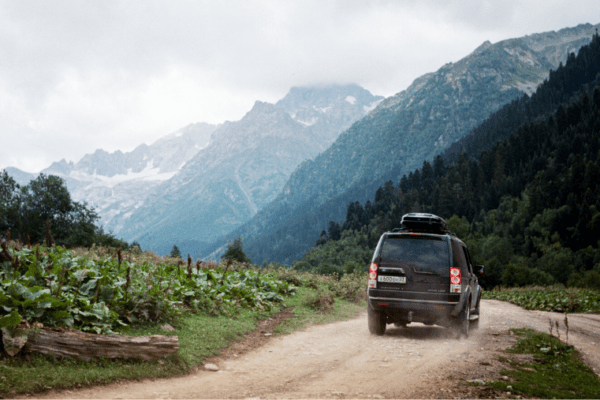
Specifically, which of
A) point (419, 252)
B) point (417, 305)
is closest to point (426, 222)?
point (419, 252)

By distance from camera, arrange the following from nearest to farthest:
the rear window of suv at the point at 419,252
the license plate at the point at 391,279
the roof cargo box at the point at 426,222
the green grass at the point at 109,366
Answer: the green grass at the point at 109,366
the rear window of suv at the point at 419,252
the license plate at the point at 391,279
the roof cargo box at the point at 426,222

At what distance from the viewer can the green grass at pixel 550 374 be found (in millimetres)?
6723

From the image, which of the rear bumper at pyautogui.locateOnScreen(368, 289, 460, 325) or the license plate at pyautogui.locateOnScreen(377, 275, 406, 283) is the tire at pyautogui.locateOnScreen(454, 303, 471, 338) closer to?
the rear bumper at pyautogui.locateOnScreen(368, 289, 460, 325)

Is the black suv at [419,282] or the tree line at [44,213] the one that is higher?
the tree line at [44,213]

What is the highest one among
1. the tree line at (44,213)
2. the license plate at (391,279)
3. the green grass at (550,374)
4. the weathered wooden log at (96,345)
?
the tree line at (44,213)

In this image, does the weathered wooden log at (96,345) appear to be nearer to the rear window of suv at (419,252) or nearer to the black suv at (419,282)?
the black suv at (419,282)

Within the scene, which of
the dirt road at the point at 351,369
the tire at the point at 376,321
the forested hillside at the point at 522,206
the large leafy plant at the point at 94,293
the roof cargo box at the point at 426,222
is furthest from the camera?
the forested hillside at the point at 522,206

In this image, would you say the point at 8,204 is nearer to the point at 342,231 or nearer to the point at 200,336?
the point at 200,336

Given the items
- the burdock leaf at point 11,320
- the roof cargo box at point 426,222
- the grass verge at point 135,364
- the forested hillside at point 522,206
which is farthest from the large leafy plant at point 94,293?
the forested hillside at point 522,206

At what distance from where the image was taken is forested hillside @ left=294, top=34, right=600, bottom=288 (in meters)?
81.9

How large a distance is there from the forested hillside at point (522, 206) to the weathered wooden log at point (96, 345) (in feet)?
166

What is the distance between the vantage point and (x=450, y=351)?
9602mm

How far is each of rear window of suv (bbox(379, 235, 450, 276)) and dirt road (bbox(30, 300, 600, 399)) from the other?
1.82 m

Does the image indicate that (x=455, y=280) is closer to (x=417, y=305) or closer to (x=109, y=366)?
(x=417, y=305)
